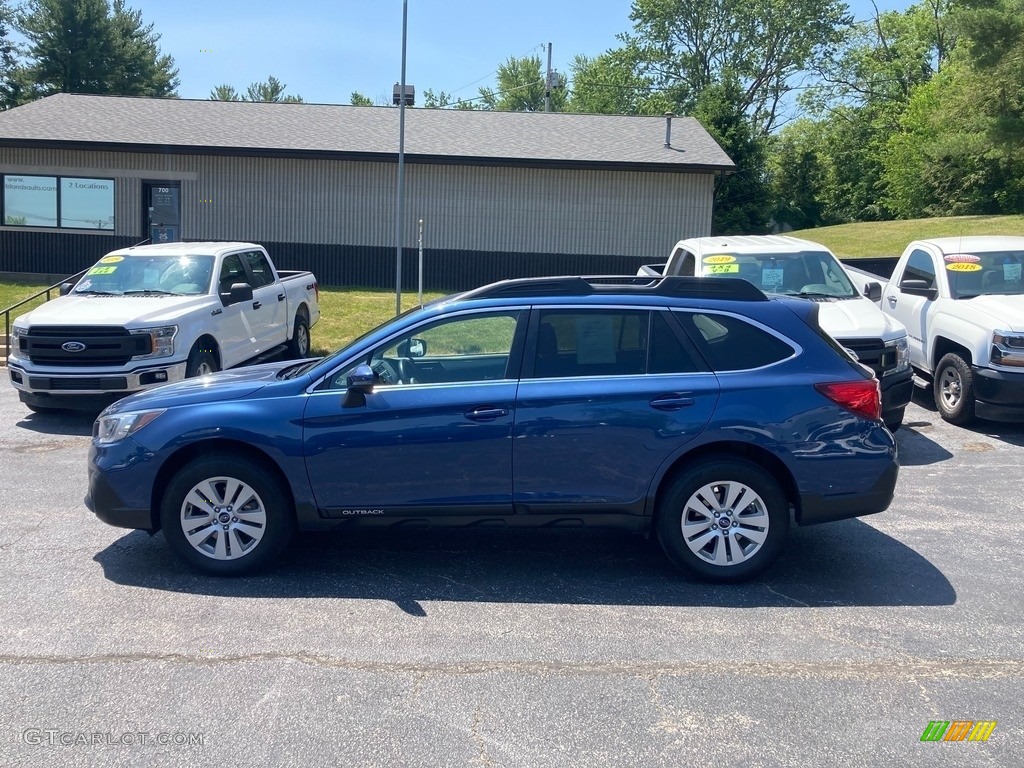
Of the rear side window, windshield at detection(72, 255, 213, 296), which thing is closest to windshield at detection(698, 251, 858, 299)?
the rear side window

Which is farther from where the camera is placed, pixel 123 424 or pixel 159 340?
pixel 159 340

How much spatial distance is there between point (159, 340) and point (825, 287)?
7.00 meters

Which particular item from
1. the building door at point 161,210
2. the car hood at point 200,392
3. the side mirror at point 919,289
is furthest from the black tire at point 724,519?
the building door at point 161,210

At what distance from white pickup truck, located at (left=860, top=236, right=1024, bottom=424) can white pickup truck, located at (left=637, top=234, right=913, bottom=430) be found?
0.85m

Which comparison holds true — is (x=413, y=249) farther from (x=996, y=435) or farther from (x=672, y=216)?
(x=996, y=435)

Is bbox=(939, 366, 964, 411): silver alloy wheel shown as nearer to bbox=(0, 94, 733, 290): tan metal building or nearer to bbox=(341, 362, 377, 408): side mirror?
bbox=(341, 362, 377, 408): side mirror

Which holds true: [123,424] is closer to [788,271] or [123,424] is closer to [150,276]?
[150,276]

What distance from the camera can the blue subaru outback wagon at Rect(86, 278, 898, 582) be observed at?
572 centimetres

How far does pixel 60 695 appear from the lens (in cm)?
441

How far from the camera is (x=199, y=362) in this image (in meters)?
11.2

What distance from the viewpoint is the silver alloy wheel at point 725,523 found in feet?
18.9

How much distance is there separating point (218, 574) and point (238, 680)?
4.58 ft

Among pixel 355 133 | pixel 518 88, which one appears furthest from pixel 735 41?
pixel 355 133

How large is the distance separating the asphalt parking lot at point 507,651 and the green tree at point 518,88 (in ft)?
236
